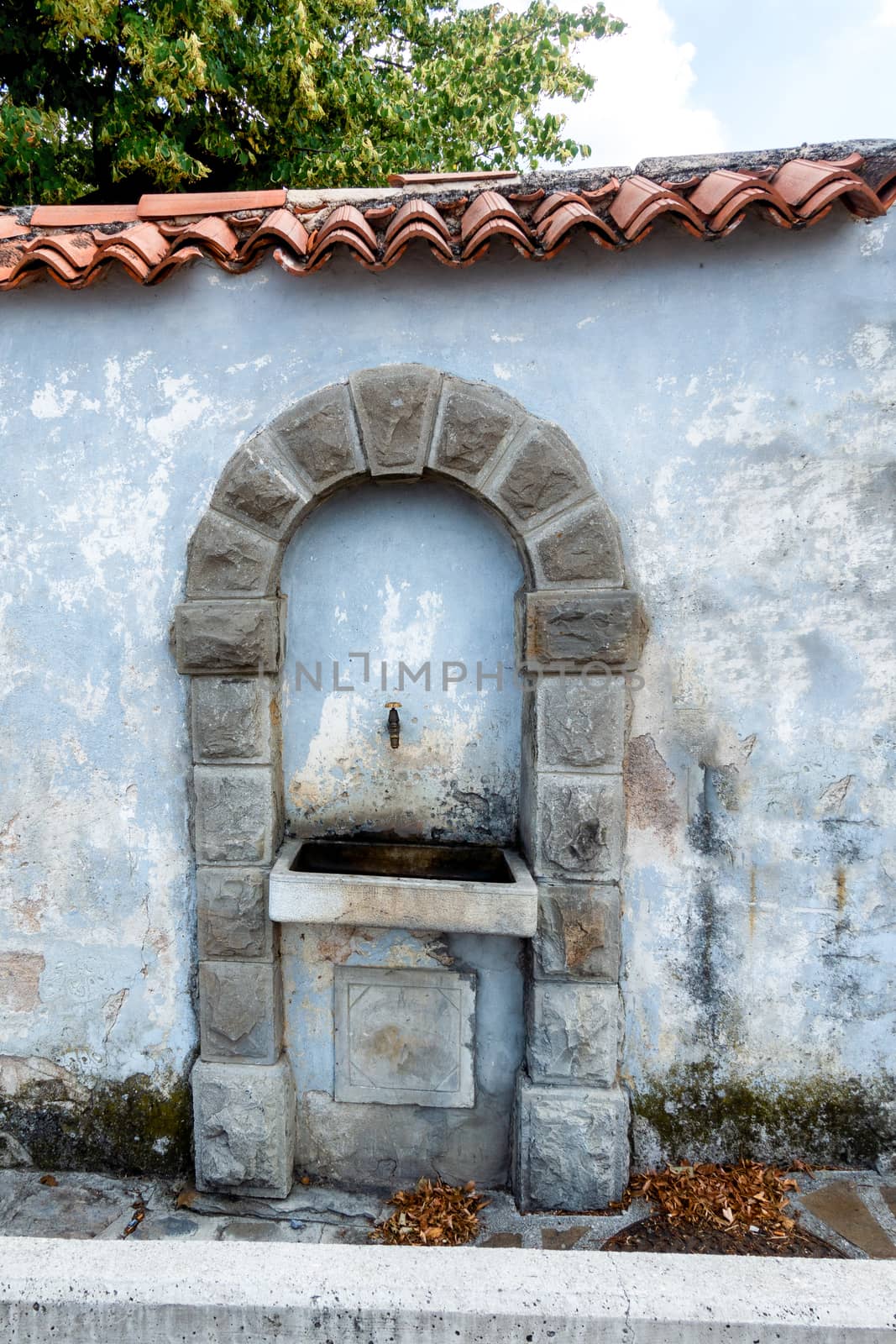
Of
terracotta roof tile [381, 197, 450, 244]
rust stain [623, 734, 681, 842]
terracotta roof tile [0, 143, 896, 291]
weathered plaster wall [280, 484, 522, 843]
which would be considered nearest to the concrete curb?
rust stain [623, 734, 681, 842]

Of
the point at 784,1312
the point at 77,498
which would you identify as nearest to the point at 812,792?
the point at 784,1312

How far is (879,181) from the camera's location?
2.36m

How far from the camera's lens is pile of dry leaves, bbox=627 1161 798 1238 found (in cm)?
260

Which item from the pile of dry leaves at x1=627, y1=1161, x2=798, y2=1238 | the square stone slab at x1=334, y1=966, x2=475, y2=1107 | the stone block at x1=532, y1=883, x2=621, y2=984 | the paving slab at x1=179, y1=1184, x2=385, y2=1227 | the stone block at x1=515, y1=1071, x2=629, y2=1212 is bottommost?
the paving slab at x1=179, y1=1184, x2=385, y2=1227

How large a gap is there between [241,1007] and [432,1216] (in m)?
1.01

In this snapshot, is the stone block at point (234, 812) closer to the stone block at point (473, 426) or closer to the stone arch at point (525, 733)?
the stone arch at point (525, 733)

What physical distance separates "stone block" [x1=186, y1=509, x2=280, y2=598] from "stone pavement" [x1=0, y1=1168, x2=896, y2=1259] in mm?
2279

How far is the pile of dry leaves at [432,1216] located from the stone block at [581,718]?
1.66m

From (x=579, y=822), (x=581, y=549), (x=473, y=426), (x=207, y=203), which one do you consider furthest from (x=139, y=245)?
(x=579, y=822)

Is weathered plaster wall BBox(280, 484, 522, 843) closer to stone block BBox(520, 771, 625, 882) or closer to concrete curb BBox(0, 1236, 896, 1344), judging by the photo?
stone block BBox(520, 771, 625, 882)

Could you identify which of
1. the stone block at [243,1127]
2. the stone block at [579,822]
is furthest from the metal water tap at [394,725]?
the stone block at [243,1127]

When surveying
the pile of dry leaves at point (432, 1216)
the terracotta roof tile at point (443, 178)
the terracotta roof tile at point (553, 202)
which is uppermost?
the terracotta roof tile at point (443, 178)

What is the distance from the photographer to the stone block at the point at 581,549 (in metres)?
2.58

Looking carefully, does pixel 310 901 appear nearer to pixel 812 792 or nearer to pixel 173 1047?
pixel 173 1047
